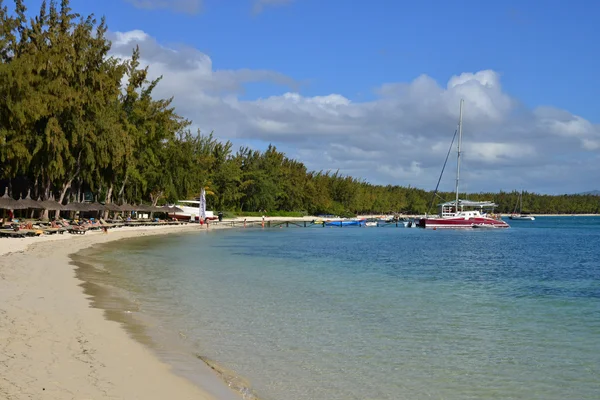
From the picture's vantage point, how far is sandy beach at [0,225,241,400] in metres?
8.76

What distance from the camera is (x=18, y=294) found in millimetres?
17281

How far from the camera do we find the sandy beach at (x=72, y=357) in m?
8.76

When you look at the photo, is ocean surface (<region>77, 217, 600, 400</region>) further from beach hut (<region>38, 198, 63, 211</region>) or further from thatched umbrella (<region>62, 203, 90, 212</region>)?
thatched umbrella (<region>62, 203, 90, 212</region>)

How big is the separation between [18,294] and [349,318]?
9.47m

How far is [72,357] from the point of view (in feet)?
34.5

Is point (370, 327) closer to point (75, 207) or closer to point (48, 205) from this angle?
point (48, 205)

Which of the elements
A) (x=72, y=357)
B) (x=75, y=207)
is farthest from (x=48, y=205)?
(x=72, y=357)

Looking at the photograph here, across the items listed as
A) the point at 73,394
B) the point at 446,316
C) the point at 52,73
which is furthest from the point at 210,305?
the point at 52,73

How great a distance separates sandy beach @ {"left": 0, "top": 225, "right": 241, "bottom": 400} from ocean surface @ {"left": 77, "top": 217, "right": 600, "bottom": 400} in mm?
828

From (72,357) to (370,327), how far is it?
8461 mm

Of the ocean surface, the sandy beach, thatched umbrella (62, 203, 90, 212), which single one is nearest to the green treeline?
thatched umbrella (62, 203, 90, 212)

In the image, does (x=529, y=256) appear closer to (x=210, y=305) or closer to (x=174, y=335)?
(x=210, y=305)

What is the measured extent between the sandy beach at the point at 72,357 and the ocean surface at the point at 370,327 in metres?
0.83

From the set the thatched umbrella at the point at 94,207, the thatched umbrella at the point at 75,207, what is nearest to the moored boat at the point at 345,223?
the thatched umbrella at the point at 94,207
